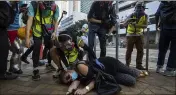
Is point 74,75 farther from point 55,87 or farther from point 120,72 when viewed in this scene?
point 120,72

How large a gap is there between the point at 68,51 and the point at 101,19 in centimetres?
137

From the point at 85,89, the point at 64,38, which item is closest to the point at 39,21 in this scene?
the point at 64,38

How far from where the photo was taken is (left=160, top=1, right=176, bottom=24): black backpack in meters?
3.88

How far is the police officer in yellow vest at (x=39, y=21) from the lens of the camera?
340 cm

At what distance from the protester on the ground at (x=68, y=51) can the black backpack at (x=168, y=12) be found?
5.75 ft

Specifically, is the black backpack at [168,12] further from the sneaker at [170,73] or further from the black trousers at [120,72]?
the black trousers at [120,72]

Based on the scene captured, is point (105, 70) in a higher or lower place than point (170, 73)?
higher

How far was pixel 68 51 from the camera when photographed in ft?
11.0

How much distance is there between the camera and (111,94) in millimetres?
2615

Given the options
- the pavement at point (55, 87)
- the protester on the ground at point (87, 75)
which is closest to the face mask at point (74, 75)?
the protester on the ground at point (87, 75)

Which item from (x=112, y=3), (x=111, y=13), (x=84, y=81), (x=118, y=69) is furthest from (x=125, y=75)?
(x=112, y=3)

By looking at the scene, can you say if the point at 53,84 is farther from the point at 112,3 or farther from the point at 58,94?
the point at 112,3

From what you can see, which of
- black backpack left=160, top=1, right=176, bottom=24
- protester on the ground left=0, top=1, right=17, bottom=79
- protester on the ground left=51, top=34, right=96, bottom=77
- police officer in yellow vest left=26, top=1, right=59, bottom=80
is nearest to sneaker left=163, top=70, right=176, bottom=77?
black backpack left=160, top=1, right=176, bottom=24

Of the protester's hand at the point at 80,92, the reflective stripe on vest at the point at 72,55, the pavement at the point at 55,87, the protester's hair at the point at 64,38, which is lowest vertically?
Result: the pavement at the point at 55,87
